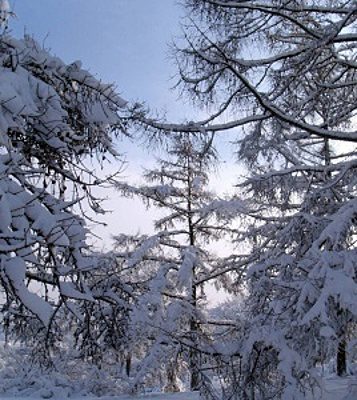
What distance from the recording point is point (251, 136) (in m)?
5.66

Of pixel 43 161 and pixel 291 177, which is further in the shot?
pixel 291 177

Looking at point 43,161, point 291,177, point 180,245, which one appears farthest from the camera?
point 180,245

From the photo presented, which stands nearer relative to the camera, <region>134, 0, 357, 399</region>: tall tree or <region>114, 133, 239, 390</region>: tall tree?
<region>134, 0, 357, 399</region>: tall tree

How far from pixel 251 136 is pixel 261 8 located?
155cm

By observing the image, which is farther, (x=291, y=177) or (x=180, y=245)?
(x=180, y=245)

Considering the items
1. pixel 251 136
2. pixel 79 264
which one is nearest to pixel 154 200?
pixel 251 136

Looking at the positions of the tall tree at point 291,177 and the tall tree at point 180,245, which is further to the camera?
the tall tree at point 180,245

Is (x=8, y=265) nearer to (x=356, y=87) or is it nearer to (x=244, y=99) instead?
(x=244, y=99)

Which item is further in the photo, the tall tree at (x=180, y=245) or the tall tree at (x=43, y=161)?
the tall tree at (x=180, y=245)

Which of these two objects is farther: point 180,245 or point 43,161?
point 180,245

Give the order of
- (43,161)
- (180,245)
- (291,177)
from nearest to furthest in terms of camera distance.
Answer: (43,161) → (291,177) → (180,245)

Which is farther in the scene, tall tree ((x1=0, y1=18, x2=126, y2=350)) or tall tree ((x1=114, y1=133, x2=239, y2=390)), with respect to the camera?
tall tree ((x1=114, y1=133, x2=239, y2=390))

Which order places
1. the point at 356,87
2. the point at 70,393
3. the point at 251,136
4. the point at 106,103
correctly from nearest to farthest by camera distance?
the point at 106,103, the point at 251,136, the point at 356,87, the point at 70,393

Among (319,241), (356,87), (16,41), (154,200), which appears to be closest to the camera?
(16,41)
